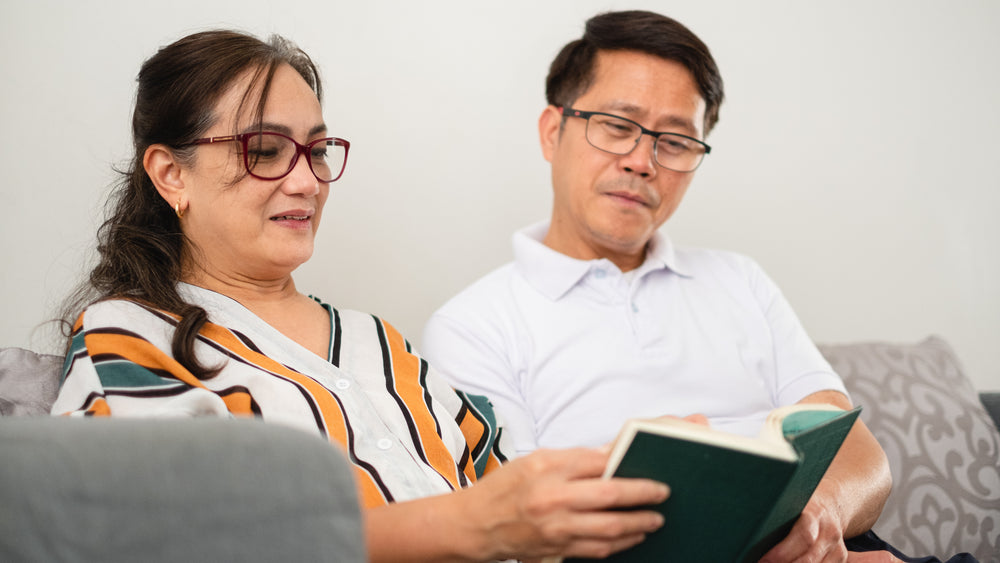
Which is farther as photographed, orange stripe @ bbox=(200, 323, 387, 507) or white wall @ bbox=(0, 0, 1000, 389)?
white wall @ bbox=(0, 0, 1000, 389)

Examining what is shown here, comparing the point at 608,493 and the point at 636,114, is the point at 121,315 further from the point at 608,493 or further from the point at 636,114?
the point at 636,114

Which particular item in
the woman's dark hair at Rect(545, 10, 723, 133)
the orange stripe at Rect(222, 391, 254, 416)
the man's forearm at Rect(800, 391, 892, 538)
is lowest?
the orange stripe at Rect(222, 391, 254, 416)

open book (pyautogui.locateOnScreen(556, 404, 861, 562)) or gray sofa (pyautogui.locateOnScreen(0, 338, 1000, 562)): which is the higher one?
open book (pyautogui.locateOnScreen(556, 404, 861, 562))

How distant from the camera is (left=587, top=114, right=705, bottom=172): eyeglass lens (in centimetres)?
182

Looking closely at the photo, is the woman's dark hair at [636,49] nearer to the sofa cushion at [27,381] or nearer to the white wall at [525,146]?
the white wall at [525,146]

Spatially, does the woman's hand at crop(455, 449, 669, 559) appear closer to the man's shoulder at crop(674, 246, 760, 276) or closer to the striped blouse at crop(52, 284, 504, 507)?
the striped blouse at crop(52, 284, 504, 507)

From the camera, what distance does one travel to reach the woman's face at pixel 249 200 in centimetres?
127

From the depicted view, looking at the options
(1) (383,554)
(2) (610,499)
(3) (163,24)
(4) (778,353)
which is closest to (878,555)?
(4) (778,353)

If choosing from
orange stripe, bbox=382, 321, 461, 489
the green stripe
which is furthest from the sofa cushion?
orange stripe, bbox=382, 321, 461, 489

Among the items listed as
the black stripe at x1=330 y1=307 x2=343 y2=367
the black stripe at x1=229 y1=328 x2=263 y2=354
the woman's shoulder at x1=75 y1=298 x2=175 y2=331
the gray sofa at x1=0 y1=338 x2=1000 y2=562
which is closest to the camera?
the gray sofa at x1=0 y1=338 x2=1000 y2=562

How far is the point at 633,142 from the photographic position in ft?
5.95

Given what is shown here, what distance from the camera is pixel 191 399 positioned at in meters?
1.03

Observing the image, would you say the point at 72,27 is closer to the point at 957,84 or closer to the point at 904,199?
the point at 904,199

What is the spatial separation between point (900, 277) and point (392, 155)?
1761 mm
